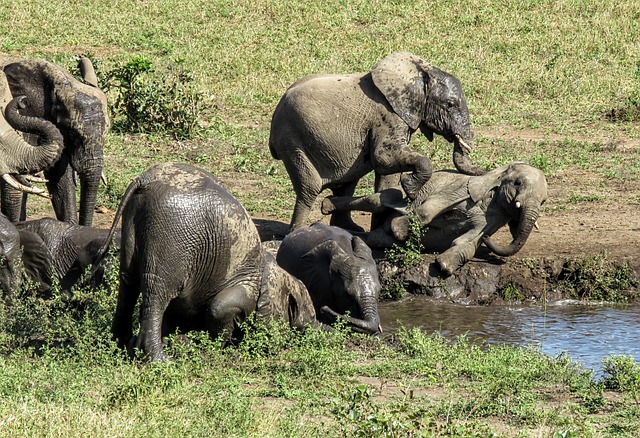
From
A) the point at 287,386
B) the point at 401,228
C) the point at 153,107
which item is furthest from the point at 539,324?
the point at 153,107

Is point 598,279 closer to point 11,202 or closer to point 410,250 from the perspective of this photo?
point 410,250

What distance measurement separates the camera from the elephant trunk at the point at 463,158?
1225 cm

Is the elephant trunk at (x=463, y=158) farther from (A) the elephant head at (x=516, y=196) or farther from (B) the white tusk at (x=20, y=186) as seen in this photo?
(B) the white tusk at (x=20, y=186)

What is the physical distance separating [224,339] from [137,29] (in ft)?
45.7

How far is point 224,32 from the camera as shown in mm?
21578

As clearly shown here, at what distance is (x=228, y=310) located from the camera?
834 centimetres

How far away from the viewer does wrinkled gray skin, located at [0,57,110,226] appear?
38.9ft

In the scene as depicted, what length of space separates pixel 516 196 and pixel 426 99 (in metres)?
1.27

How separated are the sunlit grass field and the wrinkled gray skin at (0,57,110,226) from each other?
1.29 metres

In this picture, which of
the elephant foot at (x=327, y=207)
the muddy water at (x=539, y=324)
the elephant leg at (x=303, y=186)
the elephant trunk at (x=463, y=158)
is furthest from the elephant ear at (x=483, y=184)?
the elephant leg at (x=303, y=186)

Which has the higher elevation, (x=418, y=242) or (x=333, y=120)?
(x=333, y=120)

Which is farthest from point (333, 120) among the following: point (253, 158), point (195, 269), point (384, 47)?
point (384, 47)

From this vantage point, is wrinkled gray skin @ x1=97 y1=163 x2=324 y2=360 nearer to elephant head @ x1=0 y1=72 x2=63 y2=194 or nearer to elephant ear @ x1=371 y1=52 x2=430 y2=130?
elephant head @ x1=0 y1=72 x2=63 y2=194

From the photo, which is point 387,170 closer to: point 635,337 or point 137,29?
point 635,337
